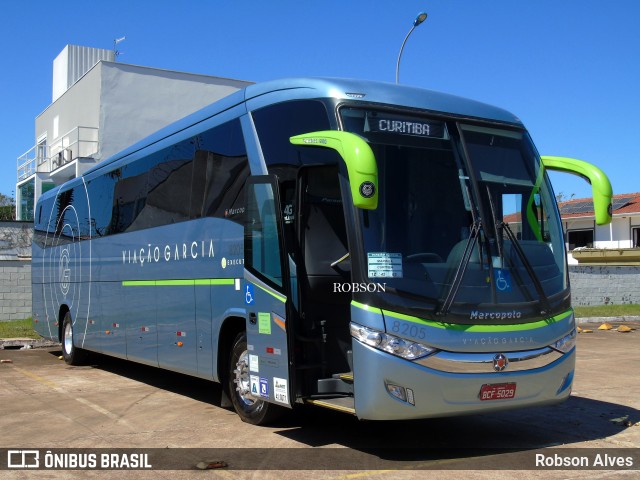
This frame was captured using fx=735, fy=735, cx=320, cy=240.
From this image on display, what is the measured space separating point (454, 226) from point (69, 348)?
36.6 feet

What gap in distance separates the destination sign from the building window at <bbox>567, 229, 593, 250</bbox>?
3733cm

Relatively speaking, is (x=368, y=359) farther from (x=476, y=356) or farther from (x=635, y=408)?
(x=635, y=408)

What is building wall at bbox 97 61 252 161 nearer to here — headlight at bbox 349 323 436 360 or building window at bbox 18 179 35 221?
building window at bbox 18 179 35 221

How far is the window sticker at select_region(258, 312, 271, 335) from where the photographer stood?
776 cm

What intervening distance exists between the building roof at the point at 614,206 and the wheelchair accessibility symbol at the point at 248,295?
111 feet

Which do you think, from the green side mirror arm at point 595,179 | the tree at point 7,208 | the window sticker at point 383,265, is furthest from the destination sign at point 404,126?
the tree at point 7,208

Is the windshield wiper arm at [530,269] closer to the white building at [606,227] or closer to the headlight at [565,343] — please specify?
the headlight at [565,343]

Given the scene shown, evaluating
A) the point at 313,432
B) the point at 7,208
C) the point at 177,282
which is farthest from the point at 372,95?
the point at 7,208

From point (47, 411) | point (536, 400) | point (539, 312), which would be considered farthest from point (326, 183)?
point (47, 411)

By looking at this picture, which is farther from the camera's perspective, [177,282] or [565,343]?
[177,282]

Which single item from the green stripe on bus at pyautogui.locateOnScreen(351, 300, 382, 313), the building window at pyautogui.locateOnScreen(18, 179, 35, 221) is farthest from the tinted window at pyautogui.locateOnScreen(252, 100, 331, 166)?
the building window at pyautogui.locateOnScreen(18, 179, 35, 221)

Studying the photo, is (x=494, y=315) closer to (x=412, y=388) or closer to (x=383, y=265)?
(x=412, y=388)

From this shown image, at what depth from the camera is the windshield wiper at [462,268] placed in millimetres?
6691

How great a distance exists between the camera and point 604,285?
91.5ft
